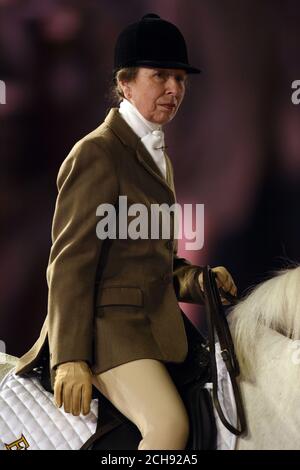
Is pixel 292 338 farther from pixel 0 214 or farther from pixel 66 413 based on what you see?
pixel 0 214

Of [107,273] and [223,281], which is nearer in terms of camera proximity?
[107,273]

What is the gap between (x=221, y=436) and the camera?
1.32m

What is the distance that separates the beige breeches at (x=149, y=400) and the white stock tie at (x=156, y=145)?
470 millimetres

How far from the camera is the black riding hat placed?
1.49 m

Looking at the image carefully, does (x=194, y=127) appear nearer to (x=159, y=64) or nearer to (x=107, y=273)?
(x=159, y=64)

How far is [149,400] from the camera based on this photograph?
1330mm

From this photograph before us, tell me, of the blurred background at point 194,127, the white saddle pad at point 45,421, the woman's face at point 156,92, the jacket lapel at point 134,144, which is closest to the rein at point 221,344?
the white saddle pad at point 45,421

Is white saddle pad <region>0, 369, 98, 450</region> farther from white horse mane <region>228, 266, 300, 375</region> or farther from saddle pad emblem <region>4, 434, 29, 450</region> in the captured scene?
white horse mane <region>228, 266, 300, 375</region>

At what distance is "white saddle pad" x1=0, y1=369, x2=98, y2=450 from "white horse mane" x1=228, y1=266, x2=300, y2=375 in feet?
1.16

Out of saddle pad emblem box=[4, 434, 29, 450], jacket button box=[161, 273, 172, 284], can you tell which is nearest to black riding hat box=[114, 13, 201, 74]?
jacket button box=[161, 273, 172, 284]

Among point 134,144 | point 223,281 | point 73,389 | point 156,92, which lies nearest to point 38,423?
point 73,389

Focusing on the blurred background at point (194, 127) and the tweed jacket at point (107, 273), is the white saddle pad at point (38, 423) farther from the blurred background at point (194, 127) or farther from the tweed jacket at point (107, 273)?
the blurred background at point (194, 127)

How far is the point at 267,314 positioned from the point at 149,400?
31cm
